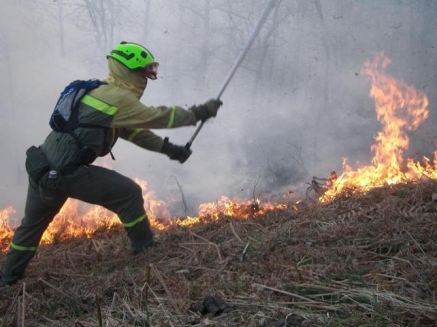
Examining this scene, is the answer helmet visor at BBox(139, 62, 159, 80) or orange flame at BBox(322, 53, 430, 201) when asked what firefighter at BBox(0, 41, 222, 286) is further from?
orange flame at BBox(322, 53, 430, 201)

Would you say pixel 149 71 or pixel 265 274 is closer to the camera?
pixel 265 274

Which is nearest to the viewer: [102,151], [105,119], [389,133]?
[105,119]

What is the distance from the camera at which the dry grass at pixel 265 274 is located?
8.91 ft

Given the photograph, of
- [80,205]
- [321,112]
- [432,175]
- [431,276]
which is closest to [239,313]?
[431,276]

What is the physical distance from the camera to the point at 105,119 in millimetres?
4066

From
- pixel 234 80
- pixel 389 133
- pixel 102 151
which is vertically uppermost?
pixel 234 80

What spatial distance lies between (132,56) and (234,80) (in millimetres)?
3252

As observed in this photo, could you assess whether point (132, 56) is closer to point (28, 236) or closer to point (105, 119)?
point (105, 119)

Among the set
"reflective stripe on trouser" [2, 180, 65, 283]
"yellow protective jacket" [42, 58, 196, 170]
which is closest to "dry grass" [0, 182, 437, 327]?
"reflective stripe on trouser" [2, 180, 65, 283]

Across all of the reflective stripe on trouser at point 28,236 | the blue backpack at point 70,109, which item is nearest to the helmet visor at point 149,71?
the blue backpack at point 70,109

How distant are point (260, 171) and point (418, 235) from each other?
3276mm

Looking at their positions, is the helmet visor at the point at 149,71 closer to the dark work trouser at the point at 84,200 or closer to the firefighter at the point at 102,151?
the firefighter at the point at 102,151

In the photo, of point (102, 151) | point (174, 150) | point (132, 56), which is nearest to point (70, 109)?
point (102, 151)

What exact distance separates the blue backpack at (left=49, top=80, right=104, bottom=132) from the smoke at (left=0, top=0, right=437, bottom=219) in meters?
2.55
